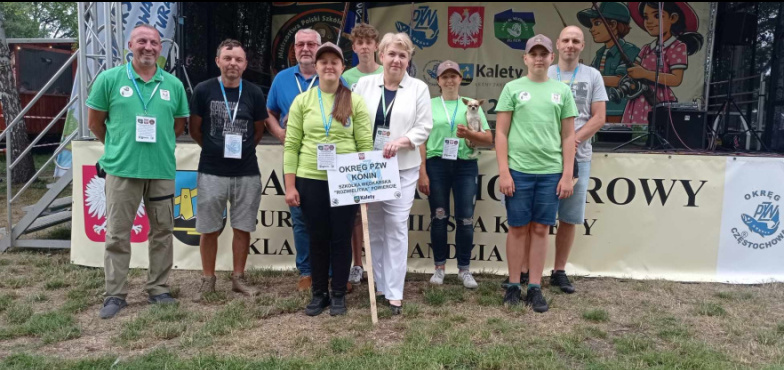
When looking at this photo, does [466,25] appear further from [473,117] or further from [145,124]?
[145,124]

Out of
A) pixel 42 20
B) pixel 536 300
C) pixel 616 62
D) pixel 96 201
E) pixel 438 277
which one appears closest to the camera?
pixel 536 300

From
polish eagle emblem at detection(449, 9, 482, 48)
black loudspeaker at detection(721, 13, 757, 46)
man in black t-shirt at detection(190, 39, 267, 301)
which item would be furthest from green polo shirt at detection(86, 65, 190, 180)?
black loudspeaker at detection(721, 13, 757, 46)

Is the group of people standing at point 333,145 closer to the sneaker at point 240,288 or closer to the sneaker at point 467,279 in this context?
the sneaker at point 240,288

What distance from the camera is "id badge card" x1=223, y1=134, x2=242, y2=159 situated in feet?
11.7

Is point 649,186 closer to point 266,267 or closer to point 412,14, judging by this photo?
point 266,267

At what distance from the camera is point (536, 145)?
3420 millimetres

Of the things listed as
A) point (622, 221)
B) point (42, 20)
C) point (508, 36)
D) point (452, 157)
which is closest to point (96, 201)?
point (452, 157)

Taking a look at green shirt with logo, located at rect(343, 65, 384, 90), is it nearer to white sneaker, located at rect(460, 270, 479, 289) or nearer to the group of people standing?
the group of people standing

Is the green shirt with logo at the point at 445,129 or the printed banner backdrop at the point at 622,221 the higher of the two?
the green shirt with logo at the point at 445,129

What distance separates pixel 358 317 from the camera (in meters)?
3.36

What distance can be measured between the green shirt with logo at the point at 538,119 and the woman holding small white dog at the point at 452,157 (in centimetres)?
30

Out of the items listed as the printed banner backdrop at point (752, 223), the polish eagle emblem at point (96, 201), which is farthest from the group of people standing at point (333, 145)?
the printed banner backdrop at point (752, 223)

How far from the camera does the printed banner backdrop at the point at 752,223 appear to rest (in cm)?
434

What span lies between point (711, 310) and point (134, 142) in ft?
12.8
